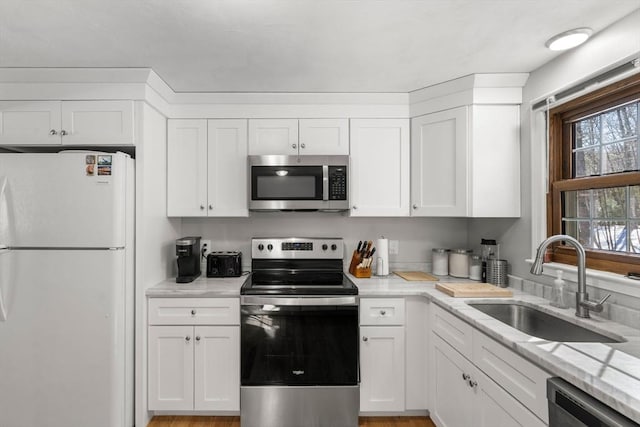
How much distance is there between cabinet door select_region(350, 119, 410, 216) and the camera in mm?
2406

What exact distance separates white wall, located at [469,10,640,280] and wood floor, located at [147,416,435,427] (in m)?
1.20

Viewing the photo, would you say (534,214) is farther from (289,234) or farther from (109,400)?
(109,400)

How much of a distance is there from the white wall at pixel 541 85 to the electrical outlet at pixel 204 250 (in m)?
2.24

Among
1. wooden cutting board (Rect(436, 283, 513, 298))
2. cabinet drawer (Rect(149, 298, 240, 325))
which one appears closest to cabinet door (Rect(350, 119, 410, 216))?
wooden cutting board (Rect(436, 283, 513, 298))

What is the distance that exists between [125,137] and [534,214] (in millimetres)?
2640

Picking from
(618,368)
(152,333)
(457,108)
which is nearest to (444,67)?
(457,108)

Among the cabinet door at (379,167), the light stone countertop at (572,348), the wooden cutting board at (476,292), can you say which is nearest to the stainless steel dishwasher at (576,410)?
the light stone countertop at (572,348)

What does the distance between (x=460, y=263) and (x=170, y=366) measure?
219 cm

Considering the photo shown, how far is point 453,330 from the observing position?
5.70ft

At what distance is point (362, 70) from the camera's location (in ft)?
6.55

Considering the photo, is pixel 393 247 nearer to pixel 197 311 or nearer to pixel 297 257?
pixel 297 257

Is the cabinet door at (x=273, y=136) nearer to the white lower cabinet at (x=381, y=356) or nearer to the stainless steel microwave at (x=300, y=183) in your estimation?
the stainless steel microwave at (x=300, y=183)

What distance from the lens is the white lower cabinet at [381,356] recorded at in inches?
81.0

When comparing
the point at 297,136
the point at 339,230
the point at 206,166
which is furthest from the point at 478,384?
the point at 206,166
